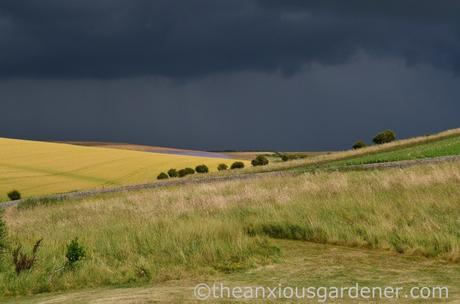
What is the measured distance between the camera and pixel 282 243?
1032 centimetres

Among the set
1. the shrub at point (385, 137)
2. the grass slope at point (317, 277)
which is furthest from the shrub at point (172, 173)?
the grass slope at point (317, 277)

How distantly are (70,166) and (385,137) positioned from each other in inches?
1635

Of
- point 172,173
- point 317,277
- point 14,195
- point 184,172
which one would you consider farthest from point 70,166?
point 317,277

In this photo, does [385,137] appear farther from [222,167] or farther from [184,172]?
[184,172]

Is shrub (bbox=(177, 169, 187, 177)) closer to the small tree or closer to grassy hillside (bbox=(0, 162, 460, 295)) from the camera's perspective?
the small tree

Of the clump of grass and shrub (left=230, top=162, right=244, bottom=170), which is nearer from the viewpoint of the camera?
the clump of grass

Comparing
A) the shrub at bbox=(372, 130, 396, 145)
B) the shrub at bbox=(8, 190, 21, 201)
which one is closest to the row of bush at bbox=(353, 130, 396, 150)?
the shrub at bbox=(372, 130, 396, 145)

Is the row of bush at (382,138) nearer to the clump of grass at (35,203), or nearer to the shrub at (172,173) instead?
the shrub at (172,173)

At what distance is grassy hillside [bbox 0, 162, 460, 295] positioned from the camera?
8672mm

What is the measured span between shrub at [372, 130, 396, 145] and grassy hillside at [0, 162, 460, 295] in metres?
53.7

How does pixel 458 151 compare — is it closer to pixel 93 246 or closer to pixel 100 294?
pixel 93 246

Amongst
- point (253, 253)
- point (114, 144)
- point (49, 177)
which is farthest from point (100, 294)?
point (114, 144)

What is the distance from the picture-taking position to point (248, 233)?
1129 cm

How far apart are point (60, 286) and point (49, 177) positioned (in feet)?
185
